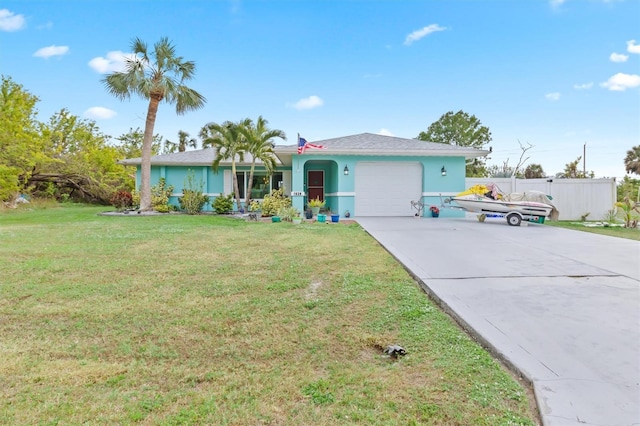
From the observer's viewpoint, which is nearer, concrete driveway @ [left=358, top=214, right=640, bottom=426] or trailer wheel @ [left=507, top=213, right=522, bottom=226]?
concrete driveway @ [left=358, top=214, right=640, bottom=426]

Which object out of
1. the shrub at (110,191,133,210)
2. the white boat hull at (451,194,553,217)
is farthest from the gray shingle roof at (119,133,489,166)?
the shrub at (110,191,133,210)

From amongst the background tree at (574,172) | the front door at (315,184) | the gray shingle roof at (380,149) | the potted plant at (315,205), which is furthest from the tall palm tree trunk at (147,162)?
the background tree at (574,172)

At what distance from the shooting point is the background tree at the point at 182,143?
36156 millimetres

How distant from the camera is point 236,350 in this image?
8.93 ft

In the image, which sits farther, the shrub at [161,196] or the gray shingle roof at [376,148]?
the shrub at [161,196]

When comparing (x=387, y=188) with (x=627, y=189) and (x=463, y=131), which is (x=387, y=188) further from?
(x=463, y=131)

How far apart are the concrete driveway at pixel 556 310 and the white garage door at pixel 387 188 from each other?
266 inches

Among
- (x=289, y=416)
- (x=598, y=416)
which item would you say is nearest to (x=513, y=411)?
(x=598, y=416)

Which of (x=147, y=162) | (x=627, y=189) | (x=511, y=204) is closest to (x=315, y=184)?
(x=147, y=162)

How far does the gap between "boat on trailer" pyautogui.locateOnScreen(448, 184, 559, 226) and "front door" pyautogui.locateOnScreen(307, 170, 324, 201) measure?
722cm

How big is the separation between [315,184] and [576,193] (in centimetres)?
1154

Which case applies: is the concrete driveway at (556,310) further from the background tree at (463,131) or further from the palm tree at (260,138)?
the background tree at (463,131)

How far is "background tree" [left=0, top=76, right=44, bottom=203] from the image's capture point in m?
17.1

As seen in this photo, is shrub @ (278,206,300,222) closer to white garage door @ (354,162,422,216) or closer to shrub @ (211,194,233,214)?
white garage door @ (354,162,422,216)
